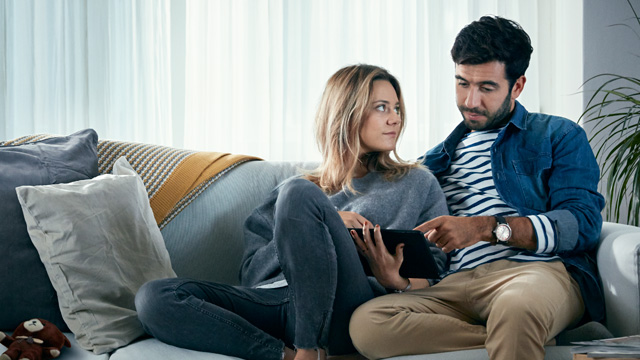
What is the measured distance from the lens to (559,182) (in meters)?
1.67

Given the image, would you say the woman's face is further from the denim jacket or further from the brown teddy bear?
the brown teddy bear

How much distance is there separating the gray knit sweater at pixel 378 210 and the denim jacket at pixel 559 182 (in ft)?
0.57

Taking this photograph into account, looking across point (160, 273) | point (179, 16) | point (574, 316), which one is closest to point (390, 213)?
point (574, 316)

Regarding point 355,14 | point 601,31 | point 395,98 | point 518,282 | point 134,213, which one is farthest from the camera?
point 355,14

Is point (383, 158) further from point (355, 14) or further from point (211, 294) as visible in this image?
point (355, 14)

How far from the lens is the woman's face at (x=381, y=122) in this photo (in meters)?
1.86

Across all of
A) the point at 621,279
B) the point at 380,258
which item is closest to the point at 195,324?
the point at 380,258

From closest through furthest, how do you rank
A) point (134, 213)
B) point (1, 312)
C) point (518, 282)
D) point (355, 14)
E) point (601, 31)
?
point (518, 282)
point (1, 312)
point (134, 213)
point (601, 31)
point (355, 14)

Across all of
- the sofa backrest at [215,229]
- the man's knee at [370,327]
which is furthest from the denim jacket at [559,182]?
the sofa backrest at [215,229]

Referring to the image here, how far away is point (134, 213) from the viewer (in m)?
1.69

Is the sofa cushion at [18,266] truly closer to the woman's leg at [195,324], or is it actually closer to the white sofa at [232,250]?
the white sofa at [232,250]

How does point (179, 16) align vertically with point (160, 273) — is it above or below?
above

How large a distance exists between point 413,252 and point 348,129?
1.85 feet

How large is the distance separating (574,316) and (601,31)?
5.35ft
